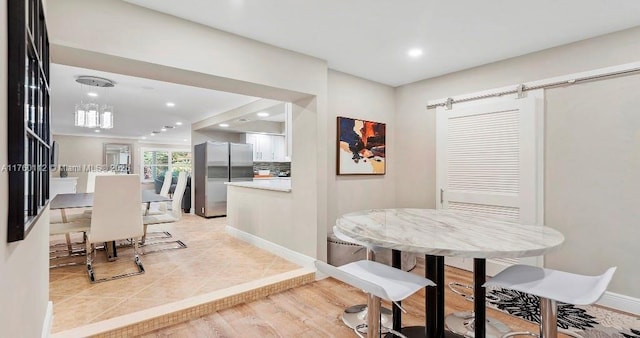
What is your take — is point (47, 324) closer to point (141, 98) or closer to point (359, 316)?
point (359, 316)

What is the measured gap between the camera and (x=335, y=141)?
3.59 metres

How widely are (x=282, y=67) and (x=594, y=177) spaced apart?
9.71 ft

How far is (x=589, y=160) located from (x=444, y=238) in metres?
2.18

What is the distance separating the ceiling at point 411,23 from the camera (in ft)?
7.21

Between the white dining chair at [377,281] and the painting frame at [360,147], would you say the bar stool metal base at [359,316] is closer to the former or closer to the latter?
the white dining chair at [377,281]

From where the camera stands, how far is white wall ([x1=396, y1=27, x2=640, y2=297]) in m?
2.53

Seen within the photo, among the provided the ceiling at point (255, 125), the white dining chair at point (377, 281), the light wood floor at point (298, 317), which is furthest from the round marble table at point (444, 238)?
the ceiling at point (255, 125)

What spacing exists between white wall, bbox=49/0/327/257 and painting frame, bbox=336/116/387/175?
359 mm

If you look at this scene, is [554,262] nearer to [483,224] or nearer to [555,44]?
[483,224]

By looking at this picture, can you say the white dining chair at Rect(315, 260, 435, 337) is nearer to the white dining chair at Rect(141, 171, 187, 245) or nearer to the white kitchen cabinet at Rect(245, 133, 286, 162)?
the white dining chair at Rect(141, 171, 187, 245)

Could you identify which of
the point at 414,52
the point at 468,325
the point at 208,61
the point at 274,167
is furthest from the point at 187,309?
the point at 274,167

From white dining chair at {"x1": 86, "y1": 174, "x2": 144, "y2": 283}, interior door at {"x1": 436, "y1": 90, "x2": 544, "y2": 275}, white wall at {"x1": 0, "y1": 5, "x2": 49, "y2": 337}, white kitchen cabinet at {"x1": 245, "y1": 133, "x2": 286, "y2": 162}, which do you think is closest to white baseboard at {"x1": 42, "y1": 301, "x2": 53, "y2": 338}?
white wall at {"x1": 0, "y1": 5, "x2": 49, "y2": 337}

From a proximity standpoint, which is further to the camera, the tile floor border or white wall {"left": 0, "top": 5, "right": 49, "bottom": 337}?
the tile floor border

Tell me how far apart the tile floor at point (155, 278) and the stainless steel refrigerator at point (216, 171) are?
7.19 feet
